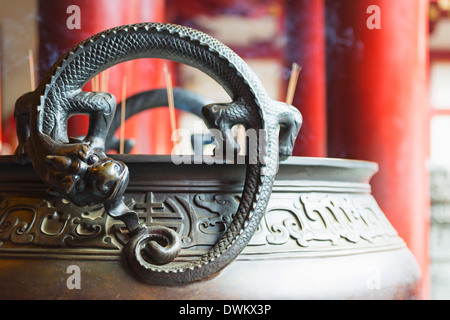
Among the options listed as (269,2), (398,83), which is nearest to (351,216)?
(398,83)

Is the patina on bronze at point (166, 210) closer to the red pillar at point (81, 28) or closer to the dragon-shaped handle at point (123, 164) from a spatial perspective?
the dragon-shaped handle at point (123, 164)

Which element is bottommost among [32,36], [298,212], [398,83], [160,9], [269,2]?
[298,212]

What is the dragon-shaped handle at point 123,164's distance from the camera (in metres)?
0.74

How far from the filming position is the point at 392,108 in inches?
84.1

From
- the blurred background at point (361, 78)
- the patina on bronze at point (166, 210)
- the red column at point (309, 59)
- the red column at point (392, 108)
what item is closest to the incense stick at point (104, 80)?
the blurred background at point (361, 78)

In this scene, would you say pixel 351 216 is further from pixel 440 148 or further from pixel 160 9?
pixel 440 148

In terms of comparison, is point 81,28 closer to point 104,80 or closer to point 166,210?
point 104,80

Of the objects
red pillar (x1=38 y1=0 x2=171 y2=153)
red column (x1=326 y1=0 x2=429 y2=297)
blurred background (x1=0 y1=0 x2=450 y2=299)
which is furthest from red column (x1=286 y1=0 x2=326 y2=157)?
red pillar (x1=38 y1=0 x2=171 y2=153)

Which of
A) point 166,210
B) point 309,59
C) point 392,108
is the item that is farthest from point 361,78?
point 166,210

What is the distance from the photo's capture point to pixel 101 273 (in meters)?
0.76

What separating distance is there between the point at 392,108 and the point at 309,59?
162cm

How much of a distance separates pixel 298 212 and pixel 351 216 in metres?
0.12

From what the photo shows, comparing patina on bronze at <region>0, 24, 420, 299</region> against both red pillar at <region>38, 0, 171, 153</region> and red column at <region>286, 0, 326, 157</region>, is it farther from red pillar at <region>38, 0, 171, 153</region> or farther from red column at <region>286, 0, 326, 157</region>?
red column at <region>286, 0, 326, 157</region>

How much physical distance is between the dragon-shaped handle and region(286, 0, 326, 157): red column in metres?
2.64
